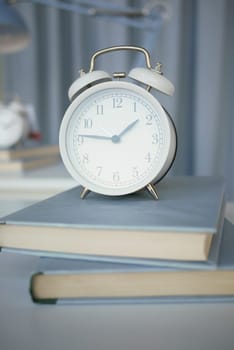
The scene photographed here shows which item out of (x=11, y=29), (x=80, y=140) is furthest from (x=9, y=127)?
(x=80, y=140)

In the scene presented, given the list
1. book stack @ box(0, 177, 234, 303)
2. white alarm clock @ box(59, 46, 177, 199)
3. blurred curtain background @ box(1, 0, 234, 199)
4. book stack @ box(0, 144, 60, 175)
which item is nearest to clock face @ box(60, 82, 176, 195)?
white alarm clock @ box(59, 46, 177, 199)

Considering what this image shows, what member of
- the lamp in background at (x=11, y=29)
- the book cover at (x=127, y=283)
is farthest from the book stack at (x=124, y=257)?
the lamp in background at (x=11, y=29)

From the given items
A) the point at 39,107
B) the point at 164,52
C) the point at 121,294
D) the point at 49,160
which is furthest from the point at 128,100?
the point at 39,107

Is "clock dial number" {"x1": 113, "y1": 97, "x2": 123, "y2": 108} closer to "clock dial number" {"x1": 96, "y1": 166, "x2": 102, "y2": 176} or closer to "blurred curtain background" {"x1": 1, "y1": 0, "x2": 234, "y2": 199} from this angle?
"clock dial number" {"x1": 96, "y1": 166, "x2": 102, "y2": 176}

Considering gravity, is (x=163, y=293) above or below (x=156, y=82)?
below

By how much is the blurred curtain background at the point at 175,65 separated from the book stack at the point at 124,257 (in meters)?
1.60

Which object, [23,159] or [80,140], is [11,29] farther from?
[80,140]

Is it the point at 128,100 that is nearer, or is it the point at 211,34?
the point at 128,100

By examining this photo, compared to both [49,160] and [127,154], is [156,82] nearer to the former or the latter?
[127,154]

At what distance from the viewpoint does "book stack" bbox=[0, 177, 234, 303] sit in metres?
0.38

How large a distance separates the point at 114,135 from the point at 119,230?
0.59 feet

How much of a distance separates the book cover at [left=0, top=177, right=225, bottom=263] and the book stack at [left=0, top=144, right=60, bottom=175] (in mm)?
668

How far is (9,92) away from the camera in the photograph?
2.12 m

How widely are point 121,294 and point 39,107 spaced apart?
1.84 m
